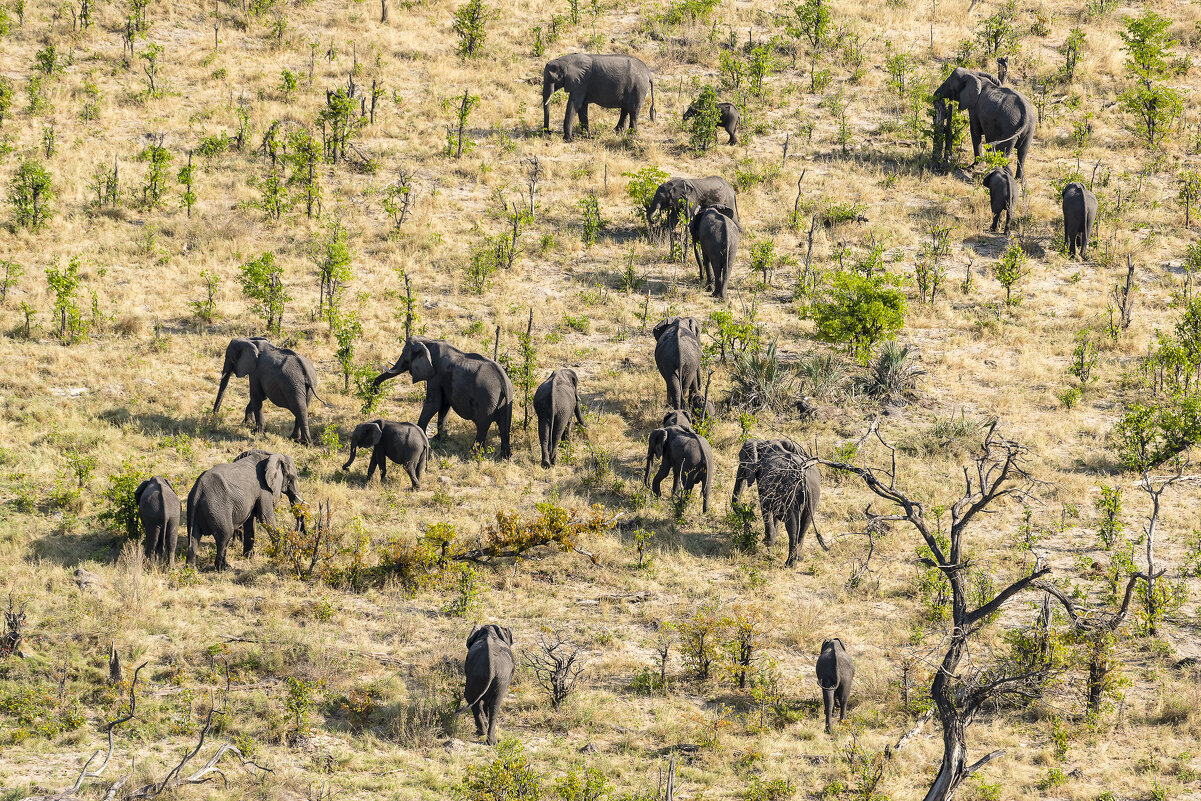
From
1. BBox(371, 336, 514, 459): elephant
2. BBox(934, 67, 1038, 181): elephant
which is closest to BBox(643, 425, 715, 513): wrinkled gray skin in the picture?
BBox(371, 336, 514, 459): elephant

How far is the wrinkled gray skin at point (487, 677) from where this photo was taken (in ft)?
42.9

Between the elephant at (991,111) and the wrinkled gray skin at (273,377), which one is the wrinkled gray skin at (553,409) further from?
the elephant at (991,111)

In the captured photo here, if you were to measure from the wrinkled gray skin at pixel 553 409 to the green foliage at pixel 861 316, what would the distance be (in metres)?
5.18

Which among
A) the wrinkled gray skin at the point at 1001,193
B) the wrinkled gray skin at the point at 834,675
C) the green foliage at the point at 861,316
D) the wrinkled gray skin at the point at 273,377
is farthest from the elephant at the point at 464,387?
the wrinkled gray skin at the point at 1001,193

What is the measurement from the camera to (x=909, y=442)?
21.0 metres

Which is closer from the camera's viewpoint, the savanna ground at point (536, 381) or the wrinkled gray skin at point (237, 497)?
the savanna ground at point (536, 381)

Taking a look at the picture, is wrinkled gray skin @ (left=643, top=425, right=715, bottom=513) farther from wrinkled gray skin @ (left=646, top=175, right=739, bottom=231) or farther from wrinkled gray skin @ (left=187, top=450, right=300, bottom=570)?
wrinkled gray skin @ (left=646, top=175, right=739, bottom=231)

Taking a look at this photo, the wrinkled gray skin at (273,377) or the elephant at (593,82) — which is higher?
the elephant at (593,82)

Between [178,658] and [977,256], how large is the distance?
756 inches

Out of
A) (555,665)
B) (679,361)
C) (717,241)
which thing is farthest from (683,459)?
(717,241)

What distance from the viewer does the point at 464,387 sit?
19766 millimetres

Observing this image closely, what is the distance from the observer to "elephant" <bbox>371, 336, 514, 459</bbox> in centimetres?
1969

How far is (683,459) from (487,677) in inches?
241

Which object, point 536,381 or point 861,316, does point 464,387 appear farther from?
point 861,316
